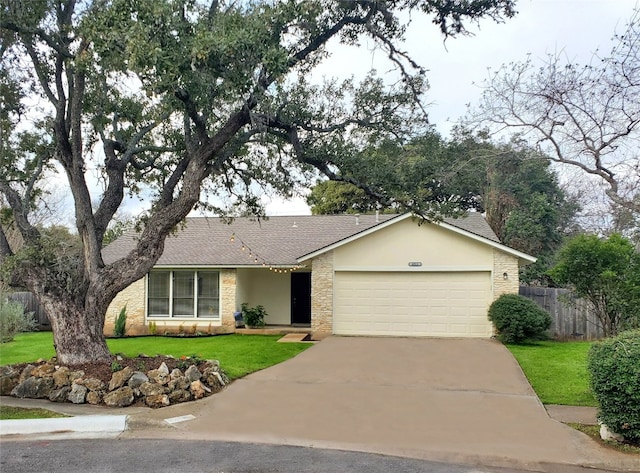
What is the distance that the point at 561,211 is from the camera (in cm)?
2809

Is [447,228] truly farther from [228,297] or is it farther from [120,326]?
[120,326]

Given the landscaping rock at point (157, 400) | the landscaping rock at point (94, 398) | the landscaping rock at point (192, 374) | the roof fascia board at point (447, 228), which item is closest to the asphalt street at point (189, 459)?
the landscaping rock at point (157, 400)

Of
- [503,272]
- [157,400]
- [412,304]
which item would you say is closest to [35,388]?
[157,400]

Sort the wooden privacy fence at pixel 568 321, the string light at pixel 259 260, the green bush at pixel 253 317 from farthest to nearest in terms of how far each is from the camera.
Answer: the green bush at pixel 253 317 → the string light at pixel 259 260 → the wooden privacy fence at pixel 568 321

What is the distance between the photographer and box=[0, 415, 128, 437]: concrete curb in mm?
6773

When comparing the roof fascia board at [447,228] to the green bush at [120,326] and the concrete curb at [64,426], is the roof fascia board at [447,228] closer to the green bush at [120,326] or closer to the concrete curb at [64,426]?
the green bush at [120,326]

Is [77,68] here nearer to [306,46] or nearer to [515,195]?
[306,46]

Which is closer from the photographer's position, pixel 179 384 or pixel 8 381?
pixel 179 384

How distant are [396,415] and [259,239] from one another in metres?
13.5

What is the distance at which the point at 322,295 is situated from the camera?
1683cm

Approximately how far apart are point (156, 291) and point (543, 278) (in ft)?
57.6

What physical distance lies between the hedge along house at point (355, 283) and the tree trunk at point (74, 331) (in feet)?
17.2

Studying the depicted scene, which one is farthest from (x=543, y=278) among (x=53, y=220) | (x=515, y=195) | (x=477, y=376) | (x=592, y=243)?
(x=53, y=220)

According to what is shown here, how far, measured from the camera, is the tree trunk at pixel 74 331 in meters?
9.41
